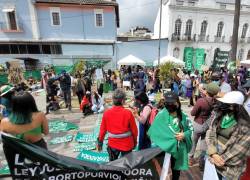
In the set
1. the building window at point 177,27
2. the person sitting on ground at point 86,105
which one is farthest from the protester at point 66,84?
the building window at point 177,27

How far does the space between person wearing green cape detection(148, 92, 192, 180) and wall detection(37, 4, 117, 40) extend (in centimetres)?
2093

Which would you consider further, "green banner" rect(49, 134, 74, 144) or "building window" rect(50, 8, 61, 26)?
"building window" rect(50, 8, 61, 26)

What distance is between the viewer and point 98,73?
11.7m

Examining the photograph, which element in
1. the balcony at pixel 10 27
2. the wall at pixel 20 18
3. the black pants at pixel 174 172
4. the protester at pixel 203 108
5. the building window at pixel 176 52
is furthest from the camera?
the building window at pixel 176 52

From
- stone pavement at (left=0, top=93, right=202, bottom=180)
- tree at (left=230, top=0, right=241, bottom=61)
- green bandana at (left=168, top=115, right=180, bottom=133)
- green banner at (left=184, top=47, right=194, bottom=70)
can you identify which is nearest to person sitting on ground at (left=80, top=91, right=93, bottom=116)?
stone pavement at (left=0, top=93, right=202, bottom=180)

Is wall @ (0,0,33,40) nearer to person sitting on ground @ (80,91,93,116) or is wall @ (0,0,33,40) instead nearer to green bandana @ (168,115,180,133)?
person sitting on ground @ (80,91,93,116)

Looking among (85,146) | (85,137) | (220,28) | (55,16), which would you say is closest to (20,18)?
(55,16)

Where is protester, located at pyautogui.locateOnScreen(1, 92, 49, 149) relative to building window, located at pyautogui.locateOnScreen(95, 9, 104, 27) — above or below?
below

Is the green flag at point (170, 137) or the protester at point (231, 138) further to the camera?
the green flag at point (170, 137)

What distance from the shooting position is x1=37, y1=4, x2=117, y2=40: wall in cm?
2067

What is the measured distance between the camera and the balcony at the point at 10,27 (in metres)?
20.2

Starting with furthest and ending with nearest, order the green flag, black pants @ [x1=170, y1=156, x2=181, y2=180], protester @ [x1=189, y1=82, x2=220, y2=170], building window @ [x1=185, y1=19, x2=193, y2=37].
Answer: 1. building window @ [x1=185, y1=19, x2=193, y2=37]
2. protester @ [x1=189, y1=82, x2=220, y2=170]
3. black pants @ [x1=170, y1=156, x2=181, y2=180]
4. the green flag

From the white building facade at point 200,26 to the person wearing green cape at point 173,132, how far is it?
2371 centimetres

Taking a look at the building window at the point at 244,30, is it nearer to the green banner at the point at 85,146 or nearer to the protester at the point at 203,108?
the protester at the point at 203,108
